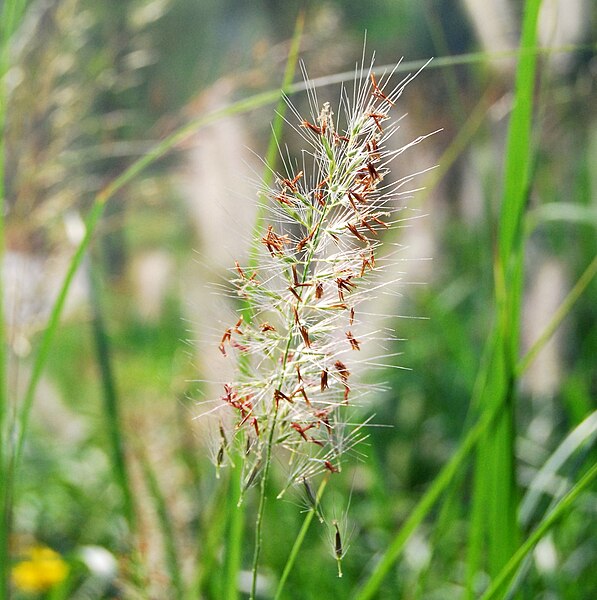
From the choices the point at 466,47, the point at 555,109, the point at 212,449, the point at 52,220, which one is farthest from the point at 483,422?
the point at 466,47

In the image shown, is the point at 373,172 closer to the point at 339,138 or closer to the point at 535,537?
the point at 339,138

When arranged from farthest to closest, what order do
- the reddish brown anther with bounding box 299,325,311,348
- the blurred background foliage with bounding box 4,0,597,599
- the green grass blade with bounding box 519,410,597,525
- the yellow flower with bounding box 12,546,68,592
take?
the blurred background foliage with bounding box 4,0,597,599 < the yellow flower with bounding box 12,546,68,592 < the green grass blade with bounding box 519,410,597,525 < the reddish brown anther with bounding box 299,325,311,348

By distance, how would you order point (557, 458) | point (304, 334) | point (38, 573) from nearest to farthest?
point (304, 334) < point (557, 458) < point (38, 573)

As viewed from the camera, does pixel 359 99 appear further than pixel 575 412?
No

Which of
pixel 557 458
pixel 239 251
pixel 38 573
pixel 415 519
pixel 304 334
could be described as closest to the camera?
pixel 304 334

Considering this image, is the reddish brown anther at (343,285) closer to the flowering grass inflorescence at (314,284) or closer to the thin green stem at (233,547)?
the flowering grass inflorescence at (314,284)

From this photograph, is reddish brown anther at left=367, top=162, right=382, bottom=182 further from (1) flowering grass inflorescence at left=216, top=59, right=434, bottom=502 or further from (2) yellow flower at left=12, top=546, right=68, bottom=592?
(2) yellow flower at left=12, top=546, right=68, bottom=592

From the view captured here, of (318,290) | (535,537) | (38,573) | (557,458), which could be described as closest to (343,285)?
(318,290)

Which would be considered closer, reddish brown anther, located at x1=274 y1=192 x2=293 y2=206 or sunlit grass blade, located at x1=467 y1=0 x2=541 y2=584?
reddish brown anther, located at x1=274 y1=192 x2=293 y2=206

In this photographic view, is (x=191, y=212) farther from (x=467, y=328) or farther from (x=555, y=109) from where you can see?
(x=555, y=109)

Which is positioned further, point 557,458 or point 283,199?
point 557,458

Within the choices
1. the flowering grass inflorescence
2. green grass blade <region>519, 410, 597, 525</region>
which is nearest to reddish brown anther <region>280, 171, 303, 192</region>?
the flowering grass inflorescence
